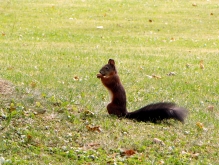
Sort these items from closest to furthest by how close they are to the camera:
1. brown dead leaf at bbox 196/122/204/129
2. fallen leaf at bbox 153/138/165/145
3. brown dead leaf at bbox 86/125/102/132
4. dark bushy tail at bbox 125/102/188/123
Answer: fallen leaf at bbox 153/138/165/145 < brown dead leaf at bbox 86/125/102/132 < dark bushy tail at bbox 125/102/188/123 < brown dead leaf at bbox 196/122/204/129

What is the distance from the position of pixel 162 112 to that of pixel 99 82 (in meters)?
2.56

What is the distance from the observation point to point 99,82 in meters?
8.91

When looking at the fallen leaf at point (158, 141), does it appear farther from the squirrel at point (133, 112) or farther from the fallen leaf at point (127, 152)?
the squirrel at point (133, 112)

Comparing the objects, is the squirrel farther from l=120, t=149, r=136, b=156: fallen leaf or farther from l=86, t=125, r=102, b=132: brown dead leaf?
l=120, t=149, r=136, b=156: fallen leaf

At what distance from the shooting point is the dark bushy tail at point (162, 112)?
254 inches

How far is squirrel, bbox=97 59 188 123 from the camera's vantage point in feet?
21.3

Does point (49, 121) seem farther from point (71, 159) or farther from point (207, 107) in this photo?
point (207, 107)

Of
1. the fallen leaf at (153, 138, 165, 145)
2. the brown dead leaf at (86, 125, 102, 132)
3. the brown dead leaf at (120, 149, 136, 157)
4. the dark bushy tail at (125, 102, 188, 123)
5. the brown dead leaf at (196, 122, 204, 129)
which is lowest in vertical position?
the brown dead leaf at (120, 149, 136, 157)

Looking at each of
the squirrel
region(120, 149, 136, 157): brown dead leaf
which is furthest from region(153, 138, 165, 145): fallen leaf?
the squirrel

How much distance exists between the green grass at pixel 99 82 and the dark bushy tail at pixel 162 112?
113mm

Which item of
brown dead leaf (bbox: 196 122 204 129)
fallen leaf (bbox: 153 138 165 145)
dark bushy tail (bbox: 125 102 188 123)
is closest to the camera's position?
fallen leaf (bbox: 153 138 165 145)

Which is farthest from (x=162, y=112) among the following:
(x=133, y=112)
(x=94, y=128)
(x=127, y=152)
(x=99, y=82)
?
(x=99, y=82)

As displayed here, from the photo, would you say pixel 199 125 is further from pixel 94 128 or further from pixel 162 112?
pixel 94 128

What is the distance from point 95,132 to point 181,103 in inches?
84.1
